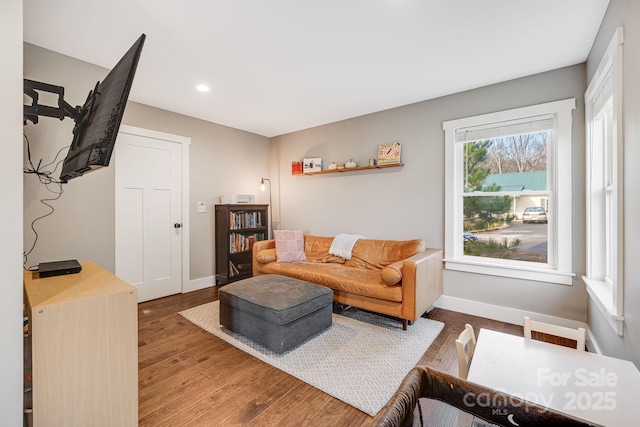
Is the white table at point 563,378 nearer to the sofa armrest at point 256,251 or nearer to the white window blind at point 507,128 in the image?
the white window blind at point 507,128

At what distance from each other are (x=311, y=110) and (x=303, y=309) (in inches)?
104

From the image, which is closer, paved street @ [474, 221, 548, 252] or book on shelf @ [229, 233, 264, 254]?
paved street @ [474, 221, 548, 252]

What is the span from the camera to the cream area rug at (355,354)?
1849 millimetres

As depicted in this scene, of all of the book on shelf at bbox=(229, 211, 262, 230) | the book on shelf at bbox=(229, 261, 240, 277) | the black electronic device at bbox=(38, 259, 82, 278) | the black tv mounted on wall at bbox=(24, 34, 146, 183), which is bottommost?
the book on shelf at bbox=(229, 261, 240, 277)

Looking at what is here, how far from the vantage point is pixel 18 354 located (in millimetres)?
1034

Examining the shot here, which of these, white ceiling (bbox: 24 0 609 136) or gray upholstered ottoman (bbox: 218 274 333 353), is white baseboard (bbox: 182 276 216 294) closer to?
gray upholstered ottoman (bbox: 218 274 333 353)

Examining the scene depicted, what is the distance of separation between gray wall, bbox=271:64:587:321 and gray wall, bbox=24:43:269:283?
49.9 inches

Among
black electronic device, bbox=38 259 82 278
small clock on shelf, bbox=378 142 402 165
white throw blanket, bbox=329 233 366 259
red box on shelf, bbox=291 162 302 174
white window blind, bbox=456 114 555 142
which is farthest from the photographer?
red box on shelf, bbox=291 162 302 174

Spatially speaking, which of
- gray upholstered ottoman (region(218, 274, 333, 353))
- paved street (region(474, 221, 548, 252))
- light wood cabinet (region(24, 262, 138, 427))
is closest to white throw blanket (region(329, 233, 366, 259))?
gray upholstered ottoman (region(218, 274, 333, 353))

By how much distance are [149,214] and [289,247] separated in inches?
73.2

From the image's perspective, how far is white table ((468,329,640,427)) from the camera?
850 millimetres

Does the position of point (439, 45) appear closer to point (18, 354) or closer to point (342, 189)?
point (342, 189)

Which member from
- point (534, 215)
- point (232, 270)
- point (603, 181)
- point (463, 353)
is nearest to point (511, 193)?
point (534, 215)

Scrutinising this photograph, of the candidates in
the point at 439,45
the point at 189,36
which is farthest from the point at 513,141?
the point at 189,36
